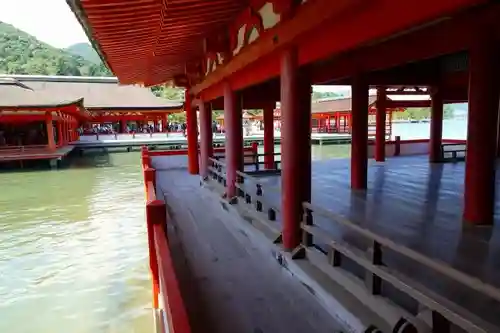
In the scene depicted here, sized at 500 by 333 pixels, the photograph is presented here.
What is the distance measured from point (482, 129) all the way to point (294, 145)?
8.72 feet

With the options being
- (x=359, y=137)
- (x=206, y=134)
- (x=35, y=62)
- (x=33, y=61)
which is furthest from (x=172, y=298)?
(x=33, y=61)

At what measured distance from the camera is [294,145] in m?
4.35

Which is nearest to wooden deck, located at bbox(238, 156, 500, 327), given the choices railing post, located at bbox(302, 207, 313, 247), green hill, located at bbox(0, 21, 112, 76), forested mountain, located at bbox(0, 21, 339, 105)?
railing post, located at bbox(302, 207, 313, 247)

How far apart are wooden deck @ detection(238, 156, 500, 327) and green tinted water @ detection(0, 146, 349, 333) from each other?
2.80m

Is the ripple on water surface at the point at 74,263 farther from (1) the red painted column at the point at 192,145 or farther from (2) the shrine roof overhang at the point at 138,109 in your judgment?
(2) the shrine roof overhang at the point at 138,109

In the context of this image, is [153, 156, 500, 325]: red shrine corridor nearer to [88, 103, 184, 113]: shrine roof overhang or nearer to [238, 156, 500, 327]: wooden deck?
[238, 156, 500, 327]: wooden deck

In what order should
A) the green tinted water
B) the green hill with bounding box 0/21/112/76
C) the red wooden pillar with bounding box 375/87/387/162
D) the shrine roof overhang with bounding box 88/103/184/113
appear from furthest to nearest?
the green hill with bounding box 0/21/112/76
the shrine roof overhang with bounding box 88/103/184/113
the red wooden pillar with bounding box 375/87/387/162
the green tinted water

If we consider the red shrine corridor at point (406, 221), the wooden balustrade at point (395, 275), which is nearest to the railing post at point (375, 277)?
the wooden balustrade at point (395, 275)

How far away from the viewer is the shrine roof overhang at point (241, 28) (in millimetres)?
2678

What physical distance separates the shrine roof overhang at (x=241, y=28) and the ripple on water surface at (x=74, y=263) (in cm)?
370

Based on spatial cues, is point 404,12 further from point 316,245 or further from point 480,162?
point 480,162

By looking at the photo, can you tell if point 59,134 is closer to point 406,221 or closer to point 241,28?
point 241,28

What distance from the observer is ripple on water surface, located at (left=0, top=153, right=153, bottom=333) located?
5.88 m

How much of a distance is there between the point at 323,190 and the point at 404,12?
18.4ft
